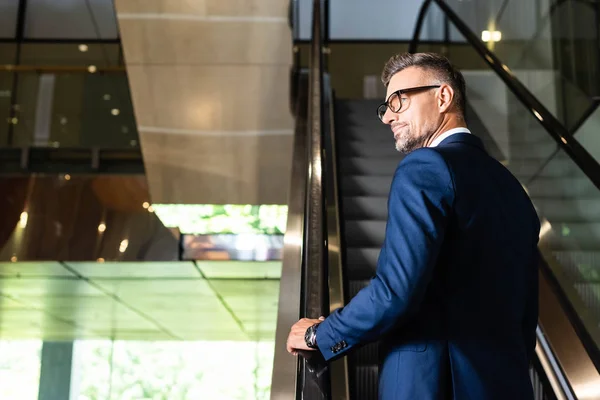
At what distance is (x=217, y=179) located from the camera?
25.3 feet

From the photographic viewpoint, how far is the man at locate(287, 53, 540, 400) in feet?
4.81

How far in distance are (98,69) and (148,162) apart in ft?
8.16

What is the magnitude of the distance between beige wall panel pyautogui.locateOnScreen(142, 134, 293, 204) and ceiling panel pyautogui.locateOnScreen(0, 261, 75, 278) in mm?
1620

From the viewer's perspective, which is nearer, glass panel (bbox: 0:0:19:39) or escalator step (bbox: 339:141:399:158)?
escalator step (bbox: 339:141:399:158)

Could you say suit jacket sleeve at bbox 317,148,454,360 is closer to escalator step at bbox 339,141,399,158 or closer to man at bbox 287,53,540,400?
man at bbox 287,53,540,400

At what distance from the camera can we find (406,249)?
57.2 inches

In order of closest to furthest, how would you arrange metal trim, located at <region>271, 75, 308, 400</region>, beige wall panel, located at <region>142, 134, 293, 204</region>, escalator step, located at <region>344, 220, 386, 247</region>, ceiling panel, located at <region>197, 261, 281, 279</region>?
metal trim, located at <region>271, 75, 308, 400</region>, escalator step, located at <region>344, 220, 386, 247</region>, beige wall panel, located at <region>142, 134, 293, 204</region>, ceiling panel, located at <region>197, 261, 281, 279</region>

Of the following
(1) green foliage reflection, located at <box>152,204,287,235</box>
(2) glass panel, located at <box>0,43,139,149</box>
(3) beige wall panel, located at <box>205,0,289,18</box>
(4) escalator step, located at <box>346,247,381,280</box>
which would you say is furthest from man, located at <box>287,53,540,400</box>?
(2) glass panel, located at <box>0,43,139,149</box>

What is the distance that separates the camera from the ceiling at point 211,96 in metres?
6.60

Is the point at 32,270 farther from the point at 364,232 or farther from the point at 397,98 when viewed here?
the point at 397,98

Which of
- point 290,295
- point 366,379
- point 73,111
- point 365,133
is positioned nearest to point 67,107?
point 73,111

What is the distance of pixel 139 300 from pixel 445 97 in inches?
382

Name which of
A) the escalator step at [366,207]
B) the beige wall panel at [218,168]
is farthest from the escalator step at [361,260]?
the beige wall panel at [218,168]

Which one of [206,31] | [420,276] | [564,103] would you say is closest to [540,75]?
[564,103]
